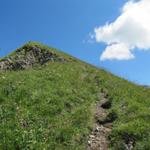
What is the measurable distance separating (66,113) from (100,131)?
2.34m

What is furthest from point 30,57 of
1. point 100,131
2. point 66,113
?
point 100,131

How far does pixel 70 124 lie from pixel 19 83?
6.87m

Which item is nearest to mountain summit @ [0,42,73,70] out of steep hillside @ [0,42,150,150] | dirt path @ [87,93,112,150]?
steep hillside @ [0,42,150,150]

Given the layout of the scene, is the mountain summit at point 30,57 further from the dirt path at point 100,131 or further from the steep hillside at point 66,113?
the dirt path at point 100,131

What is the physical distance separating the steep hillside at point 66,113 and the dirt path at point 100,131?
0.15 feet

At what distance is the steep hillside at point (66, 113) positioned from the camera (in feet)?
54.4

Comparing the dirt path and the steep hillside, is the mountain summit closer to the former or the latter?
the steep hillside

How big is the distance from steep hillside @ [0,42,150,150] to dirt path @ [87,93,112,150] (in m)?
0.04

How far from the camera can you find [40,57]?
47.9 meters

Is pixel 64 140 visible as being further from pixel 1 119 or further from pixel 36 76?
pixel 36 76

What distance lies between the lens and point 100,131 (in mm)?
18609

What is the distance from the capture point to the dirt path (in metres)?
17.2

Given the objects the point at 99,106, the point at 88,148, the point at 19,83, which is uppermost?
the point at 19,83

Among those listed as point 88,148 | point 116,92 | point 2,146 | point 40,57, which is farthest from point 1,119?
point 40,57
